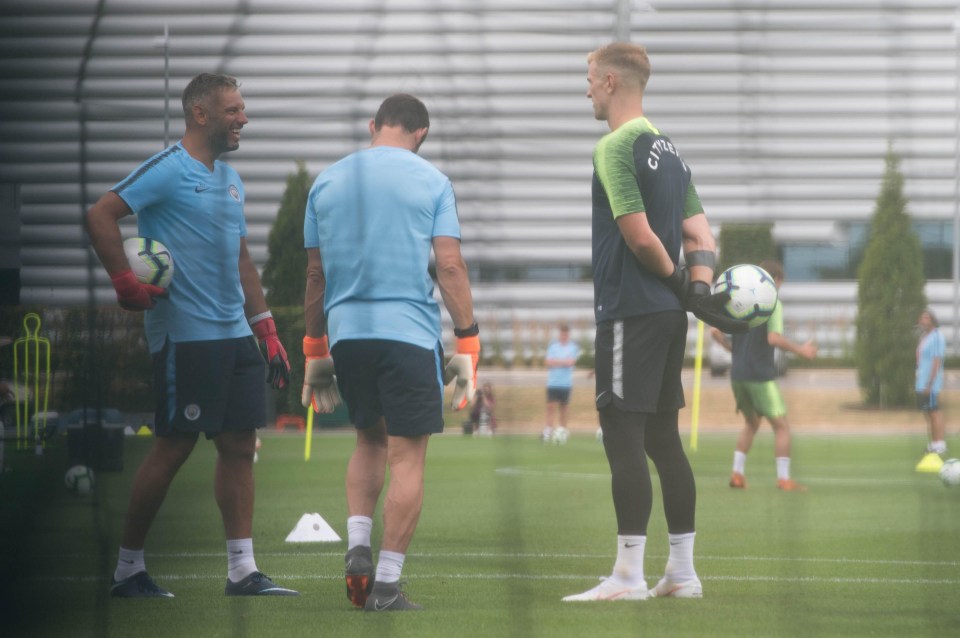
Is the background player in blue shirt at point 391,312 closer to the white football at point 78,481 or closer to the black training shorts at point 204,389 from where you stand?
the black training shorts at point 204,389

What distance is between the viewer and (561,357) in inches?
661

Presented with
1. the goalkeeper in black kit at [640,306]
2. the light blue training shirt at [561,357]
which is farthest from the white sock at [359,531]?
the light blue training shirt at [561,357]

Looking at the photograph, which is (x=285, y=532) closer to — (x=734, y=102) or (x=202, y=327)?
(x=202, y=327)

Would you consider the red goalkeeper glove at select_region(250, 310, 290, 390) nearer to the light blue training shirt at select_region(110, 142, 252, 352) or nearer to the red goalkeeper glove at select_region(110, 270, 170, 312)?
the light blue training shirt at select_region(110, 142, 252, 352)

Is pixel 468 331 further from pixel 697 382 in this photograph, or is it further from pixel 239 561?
pixel 697 382

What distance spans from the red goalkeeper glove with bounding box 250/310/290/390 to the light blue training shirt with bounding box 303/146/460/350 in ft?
2.00

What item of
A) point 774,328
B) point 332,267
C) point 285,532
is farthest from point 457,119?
point 774,328

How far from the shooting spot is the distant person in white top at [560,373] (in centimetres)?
1677

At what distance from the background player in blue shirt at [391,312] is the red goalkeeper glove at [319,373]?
0.16 m

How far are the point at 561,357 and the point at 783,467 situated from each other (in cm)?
674

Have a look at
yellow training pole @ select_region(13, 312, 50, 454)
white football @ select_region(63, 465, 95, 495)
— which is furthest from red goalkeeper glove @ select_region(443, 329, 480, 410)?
white football @ select_region(63, 465, 95, 495)

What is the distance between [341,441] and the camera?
17.3 m

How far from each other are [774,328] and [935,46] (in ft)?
17.6

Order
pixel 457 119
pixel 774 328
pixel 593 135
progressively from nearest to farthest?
pixel 457 119 → pixel 593 135 → pixel 774 328
